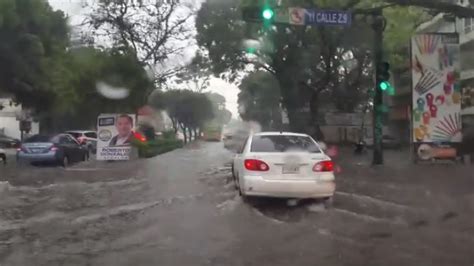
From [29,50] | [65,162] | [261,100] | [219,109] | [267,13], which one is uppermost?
[29,50]

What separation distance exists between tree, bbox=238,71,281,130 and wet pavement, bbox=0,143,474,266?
39357 millimetres

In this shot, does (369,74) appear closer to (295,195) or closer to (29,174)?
(29,174)

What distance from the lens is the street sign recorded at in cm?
1666

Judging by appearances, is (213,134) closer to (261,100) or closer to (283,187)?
(261,100)

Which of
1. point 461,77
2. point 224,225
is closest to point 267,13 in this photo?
point 224,225

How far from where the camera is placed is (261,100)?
67.2m

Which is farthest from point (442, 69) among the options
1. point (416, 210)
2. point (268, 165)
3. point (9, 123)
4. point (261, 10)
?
point (9, 123)

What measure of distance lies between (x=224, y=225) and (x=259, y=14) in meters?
8.59

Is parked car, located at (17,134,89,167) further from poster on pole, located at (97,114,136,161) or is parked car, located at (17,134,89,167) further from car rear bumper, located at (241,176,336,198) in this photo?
car rear bumper, located at (241,176,336,198)

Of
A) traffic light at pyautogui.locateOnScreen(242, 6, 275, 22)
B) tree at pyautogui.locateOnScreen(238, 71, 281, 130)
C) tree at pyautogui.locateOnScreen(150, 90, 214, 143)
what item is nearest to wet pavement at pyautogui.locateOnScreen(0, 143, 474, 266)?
traffic light at pyautogui.locateOnScreen(242, 6, 275, 22)

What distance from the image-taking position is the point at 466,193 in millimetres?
13555

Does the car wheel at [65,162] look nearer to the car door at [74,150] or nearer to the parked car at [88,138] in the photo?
the car door at [74,150]

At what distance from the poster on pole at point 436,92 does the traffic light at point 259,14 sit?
7573mm

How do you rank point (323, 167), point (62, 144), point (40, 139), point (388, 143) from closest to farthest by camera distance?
point (323, 167) → point (40, 139) → point (62, 144) → point (388, 143)
